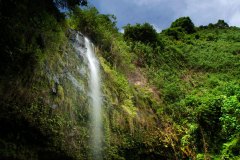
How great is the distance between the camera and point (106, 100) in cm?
1130

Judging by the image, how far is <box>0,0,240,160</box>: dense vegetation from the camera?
7855mm

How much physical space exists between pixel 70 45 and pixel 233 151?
6.61 metres

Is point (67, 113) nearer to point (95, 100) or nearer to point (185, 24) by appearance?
point (95, 100)

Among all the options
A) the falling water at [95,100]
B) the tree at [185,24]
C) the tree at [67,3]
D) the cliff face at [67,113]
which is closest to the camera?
the cliff face at [67,113]

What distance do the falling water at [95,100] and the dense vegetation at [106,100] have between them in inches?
12.3

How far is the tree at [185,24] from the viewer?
32719 mm

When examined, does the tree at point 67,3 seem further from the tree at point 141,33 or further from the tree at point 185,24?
the tree at point 185,24

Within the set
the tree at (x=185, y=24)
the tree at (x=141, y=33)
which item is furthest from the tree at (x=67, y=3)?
the tree at (x=185, y=24)

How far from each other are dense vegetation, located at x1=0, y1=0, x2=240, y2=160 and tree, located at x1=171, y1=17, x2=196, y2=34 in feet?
41.5

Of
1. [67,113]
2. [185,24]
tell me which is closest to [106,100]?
[67,113]

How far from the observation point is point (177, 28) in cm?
3134

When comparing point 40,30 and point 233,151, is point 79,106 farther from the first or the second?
point 233,151

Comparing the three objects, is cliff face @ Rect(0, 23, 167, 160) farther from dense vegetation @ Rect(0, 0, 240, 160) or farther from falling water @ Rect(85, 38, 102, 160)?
falling water @ Rect(85, 38, 102, 160)

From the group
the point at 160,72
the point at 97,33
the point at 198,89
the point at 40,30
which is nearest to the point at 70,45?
the point at 40,30
